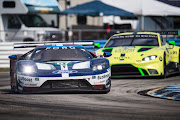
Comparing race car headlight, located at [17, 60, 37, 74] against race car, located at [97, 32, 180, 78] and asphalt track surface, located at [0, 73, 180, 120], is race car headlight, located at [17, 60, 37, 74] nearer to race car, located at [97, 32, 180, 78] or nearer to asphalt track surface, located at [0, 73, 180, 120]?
asphalt track surface, located at [0, 73, 180, 120]

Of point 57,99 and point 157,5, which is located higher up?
point 157,5

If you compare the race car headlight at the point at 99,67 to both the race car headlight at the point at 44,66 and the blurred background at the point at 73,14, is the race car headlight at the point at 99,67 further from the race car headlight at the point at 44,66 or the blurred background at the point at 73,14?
the blurred background at the point at 73,14

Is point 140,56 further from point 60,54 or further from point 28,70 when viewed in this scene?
point 28,70

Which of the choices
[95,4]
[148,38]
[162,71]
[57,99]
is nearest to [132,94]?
[57,99]

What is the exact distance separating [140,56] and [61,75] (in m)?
4.45

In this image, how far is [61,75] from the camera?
780cm

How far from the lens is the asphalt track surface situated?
563cm

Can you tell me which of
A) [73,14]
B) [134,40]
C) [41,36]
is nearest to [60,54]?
[134,40]

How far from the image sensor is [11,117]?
560cm

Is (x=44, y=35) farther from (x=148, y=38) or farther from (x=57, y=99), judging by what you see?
(x=57, y=99)

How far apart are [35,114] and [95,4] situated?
18319mm

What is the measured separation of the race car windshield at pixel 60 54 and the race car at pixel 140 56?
271 cm

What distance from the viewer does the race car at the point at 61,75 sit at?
25.6 feet

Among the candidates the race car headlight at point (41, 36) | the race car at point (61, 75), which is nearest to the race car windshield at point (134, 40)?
the race car at point (61, 75)
